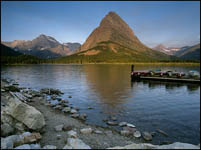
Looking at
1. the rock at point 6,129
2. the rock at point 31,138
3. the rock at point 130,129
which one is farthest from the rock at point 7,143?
the rock at point 130,129

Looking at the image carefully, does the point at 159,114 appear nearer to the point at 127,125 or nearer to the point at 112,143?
the point at 127,125

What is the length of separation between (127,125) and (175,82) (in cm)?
4421

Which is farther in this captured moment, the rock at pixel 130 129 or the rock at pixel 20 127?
the rock at pixel 130 129

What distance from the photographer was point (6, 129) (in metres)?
10.2

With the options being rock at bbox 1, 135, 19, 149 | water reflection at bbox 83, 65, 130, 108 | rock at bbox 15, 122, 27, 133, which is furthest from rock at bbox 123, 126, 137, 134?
rock at bbox 1, 135, 19, 149

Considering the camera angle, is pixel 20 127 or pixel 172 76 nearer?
pixel 20 127

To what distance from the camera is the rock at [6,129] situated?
1000 centimetres

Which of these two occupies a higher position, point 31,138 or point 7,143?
point 7,143

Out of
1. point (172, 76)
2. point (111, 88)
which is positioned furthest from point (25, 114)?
point (172, 76)

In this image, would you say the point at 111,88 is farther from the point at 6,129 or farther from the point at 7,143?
the point at 7,143

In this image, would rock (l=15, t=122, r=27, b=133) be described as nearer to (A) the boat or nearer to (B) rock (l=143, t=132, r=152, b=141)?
(B) rock (l=143, t=132, r=152, b=141)

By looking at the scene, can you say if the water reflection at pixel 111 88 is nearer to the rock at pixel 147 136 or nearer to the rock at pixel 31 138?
the rock at pixel 147 136

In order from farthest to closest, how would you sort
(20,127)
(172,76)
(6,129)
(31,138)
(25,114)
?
(172,76)
(25,114)
(20,127)
(6,129)
(31,138)

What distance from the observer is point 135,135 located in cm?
1243
